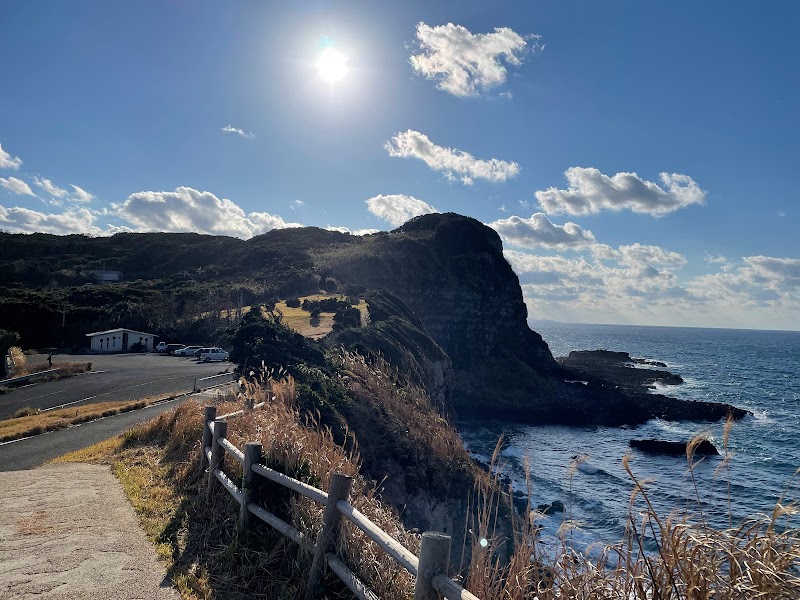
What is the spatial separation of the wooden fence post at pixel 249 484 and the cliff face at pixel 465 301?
44914 mm

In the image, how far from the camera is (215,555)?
605 cm

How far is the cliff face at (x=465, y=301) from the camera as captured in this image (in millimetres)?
56281

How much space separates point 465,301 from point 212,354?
3379cm

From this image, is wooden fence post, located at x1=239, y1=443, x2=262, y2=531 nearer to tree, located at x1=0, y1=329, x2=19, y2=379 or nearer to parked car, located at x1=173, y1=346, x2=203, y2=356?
tree, located at x1=0, y1=329, x2=19, y2=379

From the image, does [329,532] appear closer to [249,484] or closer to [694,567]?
[249,484]

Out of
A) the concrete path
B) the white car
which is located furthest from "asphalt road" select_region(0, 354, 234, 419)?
the concrete path

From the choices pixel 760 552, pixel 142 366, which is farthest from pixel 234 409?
pixel 142 366

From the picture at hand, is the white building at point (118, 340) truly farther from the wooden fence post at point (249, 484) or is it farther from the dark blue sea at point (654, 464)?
the wooden fence post at point (249, 484)

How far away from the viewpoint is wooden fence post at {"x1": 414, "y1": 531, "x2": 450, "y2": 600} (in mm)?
3590

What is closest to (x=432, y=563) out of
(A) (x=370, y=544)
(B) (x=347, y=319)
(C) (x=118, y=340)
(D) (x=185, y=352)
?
(A) (x=370, y=544)

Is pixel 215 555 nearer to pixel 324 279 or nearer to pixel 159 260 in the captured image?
pixel 324 279

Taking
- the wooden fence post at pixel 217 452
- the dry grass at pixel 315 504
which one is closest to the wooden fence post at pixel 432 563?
the dry grass at pixel 315 504

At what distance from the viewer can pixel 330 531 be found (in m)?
4.89

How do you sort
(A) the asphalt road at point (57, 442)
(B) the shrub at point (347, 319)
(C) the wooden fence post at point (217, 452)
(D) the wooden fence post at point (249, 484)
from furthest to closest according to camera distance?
1. (B) the shrub at point (347, 319)
2. (A) the asphalt road at point (57, 442)
3. (C) the wooden fence post at point (217, 452)
4. (D) the wooden fence post at point (249, 484)
